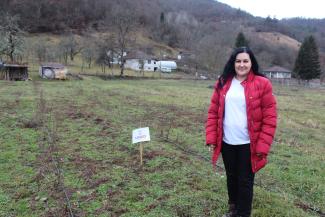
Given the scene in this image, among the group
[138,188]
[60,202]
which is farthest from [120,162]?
[60,202]

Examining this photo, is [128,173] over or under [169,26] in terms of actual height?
under

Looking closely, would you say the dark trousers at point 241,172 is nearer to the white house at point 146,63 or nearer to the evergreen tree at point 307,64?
the evergreen tree at point 307,64

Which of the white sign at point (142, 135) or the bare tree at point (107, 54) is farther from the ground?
the bare tree at point (107, 54)

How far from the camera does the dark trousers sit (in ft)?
14.3

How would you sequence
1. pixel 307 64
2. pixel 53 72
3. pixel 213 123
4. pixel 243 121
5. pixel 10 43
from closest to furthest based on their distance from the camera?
pixel 243 121, pixel 213 123, pixel 53 72, pixel 10 43, pixel 307 64

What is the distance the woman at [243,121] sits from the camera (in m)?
4.19

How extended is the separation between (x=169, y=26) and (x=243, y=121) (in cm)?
13356

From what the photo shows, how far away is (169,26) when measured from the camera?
134125 millimetres

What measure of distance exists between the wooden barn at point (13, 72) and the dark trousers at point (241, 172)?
124 feet

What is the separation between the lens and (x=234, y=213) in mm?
4738

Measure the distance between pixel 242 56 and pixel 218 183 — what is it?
2.87 metres

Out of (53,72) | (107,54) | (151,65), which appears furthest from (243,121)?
(151,65)

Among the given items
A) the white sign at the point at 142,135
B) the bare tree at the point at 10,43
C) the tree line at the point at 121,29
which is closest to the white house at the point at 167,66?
the tree line at the point at 121,29

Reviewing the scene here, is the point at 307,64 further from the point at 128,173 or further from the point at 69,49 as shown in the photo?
the point at 128,173
